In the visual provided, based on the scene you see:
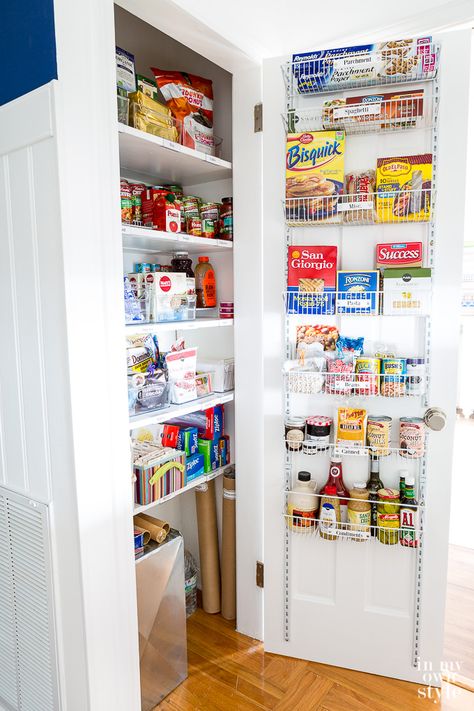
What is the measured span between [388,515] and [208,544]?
0.85 meters

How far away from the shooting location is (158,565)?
1734 mm

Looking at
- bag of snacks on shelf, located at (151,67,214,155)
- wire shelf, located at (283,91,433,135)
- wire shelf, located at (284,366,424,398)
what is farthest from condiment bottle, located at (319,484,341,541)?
bag of snacks on shelf, located at (151,67,214,155)

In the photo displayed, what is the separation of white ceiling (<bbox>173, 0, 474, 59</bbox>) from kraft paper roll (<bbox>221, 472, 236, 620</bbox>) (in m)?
1.67

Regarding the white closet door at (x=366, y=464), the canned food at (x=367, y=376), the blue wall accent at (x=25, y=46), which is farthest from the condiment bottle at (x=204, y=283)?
the blue wall accent at (x=25, y=46)

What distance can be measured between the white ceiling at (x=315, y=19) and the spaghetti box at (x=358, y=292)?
0.80m

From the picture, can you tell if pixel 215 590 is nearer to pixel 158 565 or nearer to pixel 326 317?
pixel 158 565

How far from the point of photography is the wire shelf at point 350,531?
173cm

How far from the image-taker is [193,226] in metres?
1.95

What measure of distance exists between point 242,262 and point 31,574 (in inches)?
49.9

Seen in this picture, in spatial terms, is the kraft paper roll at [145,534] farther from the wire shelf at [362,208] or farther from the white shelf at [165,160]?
the white shelf at [165,160]

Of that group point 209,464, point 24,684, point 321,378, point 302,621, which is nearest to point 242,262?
point 321,378

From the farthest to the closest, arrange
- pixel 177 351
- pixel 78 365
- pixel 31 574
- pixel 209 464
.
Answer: pixel 209 464 → pixel 177 351 → pixel 31 574 → pixel 78 365

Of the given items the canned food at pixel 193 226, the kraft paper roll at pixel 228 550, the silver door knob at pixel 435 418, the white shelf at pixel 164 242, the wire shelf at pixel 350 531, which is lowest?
the kraft paper roll at pixel 228 550

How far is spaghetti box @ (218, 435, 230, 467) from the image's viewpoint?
6.95 feet
